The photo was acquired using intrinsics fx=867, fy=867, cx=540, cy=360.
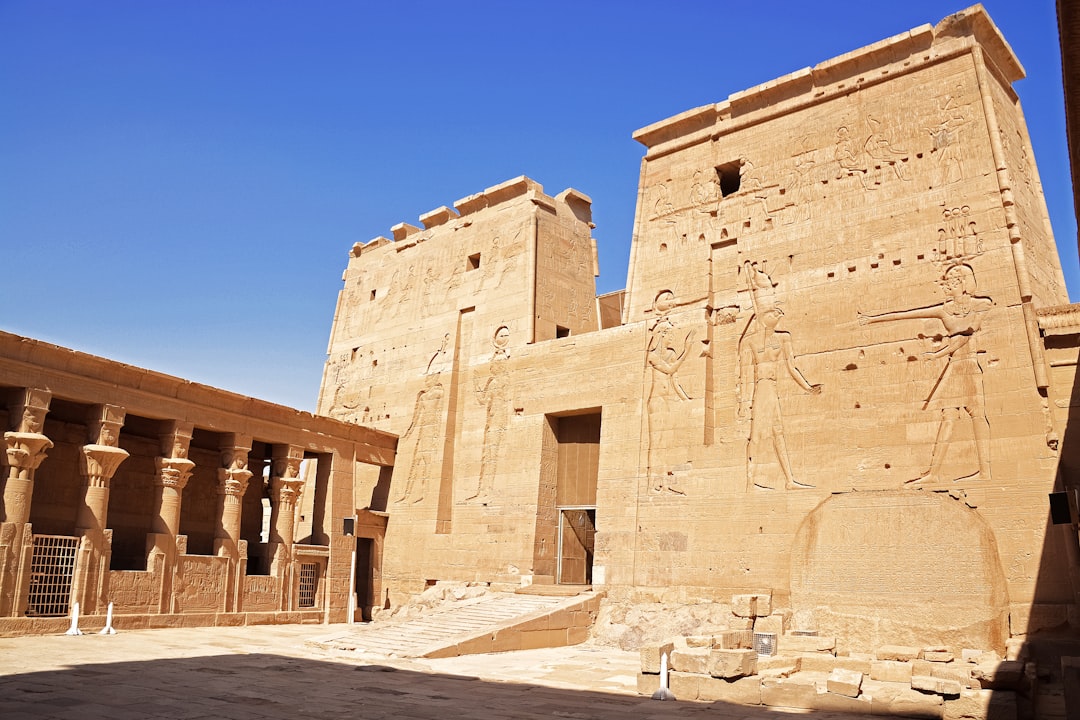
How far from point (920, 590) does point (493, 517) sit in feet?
30.6

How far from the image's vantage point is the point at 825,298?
15188mm

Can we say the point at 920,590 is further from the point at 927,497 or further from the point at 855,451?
the point at 855,451

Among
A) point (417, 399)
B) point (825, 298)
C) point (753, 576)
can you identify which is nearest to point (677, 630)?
point (753, 576)

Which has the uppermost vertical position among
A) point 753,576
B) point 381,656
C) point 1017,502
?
point 1017,502

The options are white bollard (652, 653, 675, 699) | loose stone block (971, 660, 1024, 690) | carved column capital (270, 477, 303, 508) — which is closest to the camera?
loose stone block (971, 660, 1024, 690)

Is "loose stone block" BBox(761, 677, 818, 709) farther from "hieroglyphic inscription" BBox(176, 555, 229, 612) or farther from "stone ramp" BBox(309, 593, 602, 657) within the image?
"hieroglyphic inscription" BBox(176, 555, 229, 612)

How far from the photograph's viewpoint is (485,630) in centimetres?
1459

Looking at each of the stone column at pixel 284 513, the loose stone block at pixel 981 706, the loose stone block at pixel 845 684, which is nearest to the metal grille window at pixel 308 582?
the stone column at pixel 284 513

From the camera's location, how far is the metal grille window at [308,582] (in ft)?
65.0

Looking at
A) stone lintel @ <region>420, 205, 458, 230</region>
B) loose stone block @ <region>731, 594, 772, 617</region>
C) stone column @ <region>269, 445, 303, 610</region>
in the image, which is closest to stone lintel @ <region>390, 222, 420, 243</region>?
stone lintel @ <region>420, 205, 458, 230</region>

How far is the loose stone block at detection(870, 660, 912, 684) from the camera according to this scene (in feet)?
34.0

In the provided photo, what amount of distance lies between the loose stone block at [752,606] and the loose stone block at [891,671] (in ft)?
11.6

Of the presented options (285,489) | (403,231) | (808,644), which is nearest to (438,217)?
(403,231)

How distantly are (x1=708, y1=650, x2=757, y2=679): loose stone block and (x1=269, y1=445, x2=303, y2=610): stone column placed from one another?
11883 millimetres
